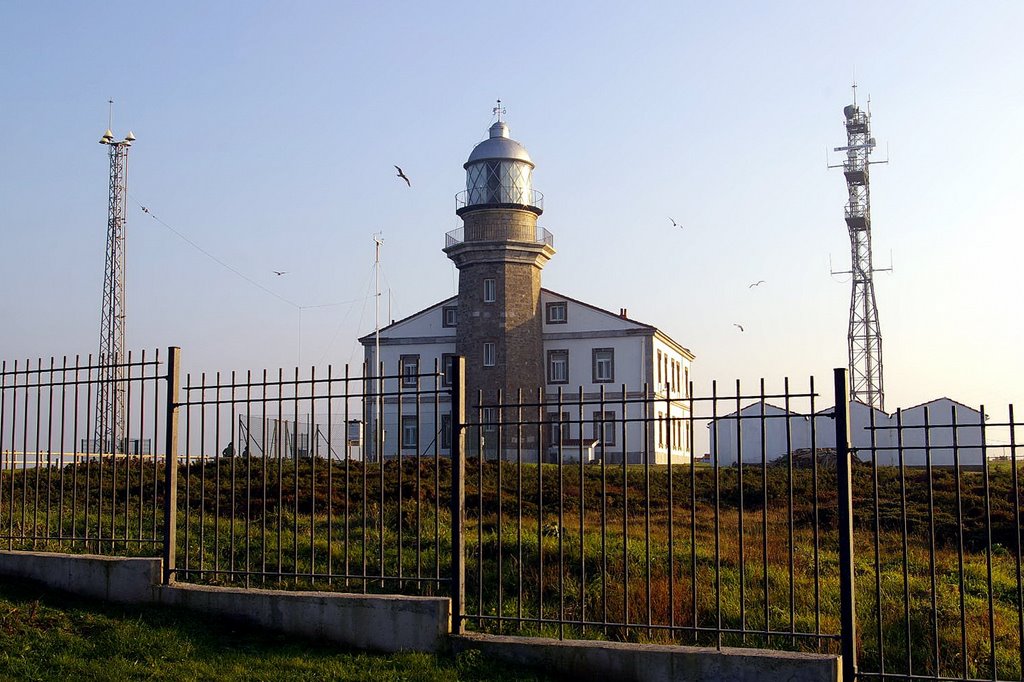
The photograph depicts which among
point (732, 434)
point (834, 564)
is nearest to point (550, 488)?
point (834, 564)

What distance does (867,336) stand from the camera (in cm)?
4981

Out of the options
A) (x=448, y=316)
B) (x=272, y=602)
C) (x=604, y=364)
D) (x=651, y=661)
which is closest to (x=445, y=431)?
(x=272, y=602)

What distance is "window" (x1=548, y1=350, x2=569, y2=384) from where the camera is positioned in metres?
48.6

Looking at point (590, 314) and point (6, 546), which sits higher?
point (590, 314)

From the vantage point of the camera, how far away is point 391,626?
25.5 ft

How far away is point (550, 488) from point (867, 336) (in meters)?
35.2

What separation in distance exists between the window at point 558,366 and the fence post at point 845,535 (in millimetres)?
41696

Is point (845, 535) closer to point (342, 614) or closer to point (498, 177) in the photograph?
point (342, 614)

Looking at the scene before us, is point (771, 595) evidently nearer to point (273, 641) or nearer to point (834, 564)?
point (834, 564)

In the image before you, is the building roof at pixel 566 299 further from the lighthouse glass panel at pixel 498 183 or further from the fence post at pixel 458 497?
the fence post at pixel 458 497

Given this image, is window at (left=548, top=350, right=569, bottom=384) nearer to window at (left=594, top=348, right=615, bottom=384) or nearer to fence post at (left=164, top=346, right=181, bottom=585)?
window at (left=594, top=348, right=615, bottom=384)

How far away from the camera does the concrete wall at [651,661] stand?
6.55 meters

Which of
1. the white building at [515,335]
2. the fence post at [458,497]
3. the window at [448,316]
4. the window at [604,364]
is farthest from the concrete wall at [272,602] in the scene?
the window at [448,316]

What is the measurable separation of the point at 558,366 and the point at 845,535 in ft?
138
